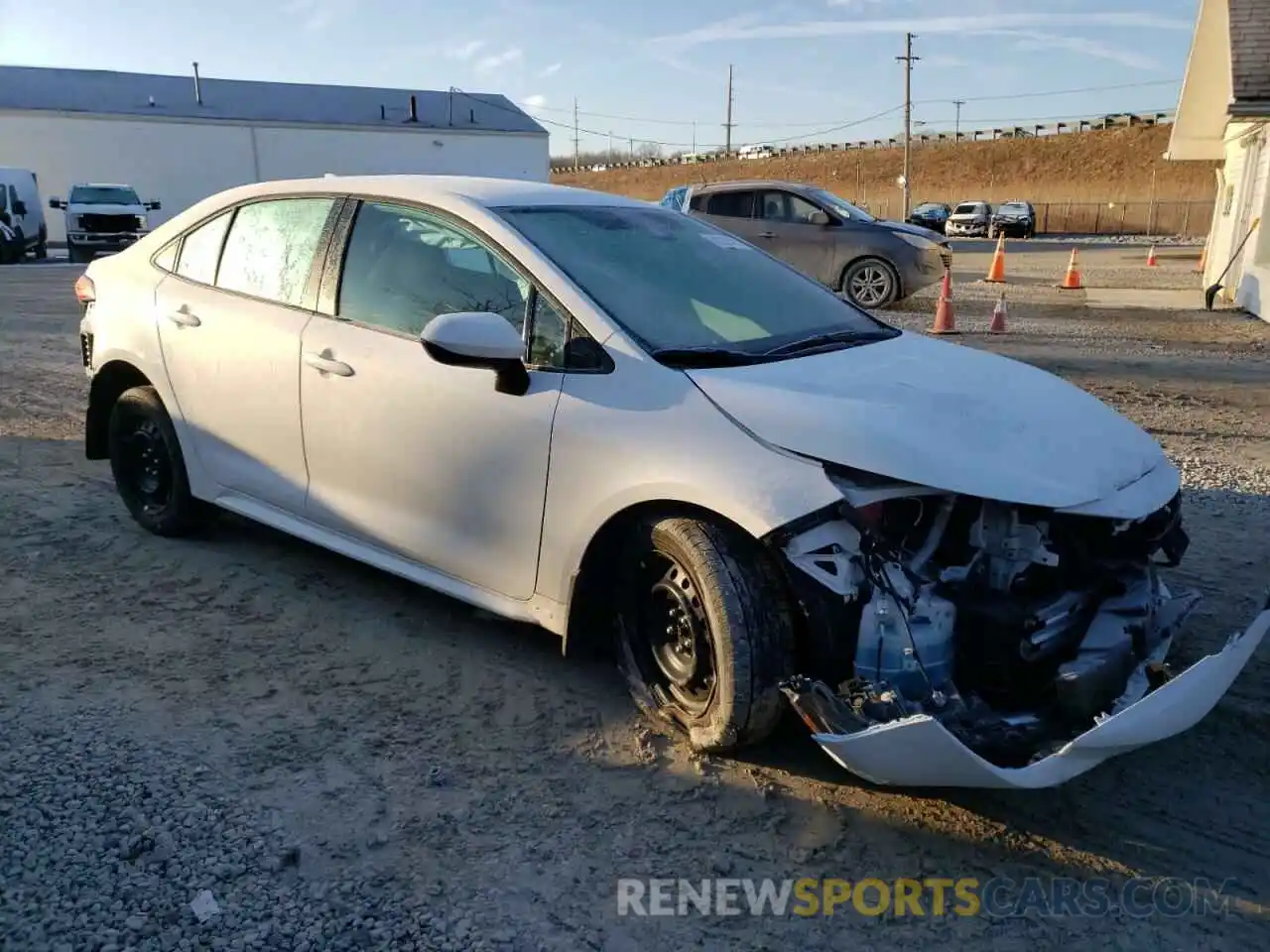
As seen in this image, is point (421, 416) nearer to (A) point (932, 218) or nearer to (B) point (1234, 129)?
(B) point (1234, 129)

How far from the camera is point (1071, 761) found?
2420 mm

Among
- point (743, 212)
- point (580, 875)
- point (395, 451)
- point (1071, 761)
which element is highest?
point (743, 212)

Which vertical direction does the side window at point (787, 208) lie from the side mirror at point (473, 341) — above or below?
above

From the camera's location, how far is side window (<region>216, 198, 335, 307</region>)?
13.2 ft

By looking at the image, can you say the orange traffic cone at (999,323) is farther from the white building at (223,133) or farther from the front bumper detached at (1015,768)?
the white building at (223,133)

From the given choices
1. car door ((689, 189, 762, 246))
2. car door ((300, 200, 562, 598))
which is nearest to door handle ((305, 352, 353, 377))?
car door ((300, 200, 562, 598))

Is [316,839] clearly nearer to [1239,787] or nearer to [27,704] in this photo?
[27,704]

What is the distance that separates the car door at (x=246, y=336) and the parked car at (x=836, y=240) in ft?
34.2

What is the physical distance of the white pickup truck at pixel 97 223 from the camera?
25.7 meters

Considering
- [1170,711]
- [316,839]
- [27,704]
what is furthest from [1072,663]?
[27,704]

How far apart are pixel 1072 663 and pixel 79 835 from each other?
262 cm

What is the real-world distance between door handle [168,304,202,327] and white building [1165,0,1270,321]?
13.7 meters

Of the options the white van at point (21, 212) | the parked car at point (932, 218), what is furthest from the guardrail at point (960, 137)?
the white van at point (21, 212)

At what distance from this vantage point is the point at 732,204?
49.3 ft
